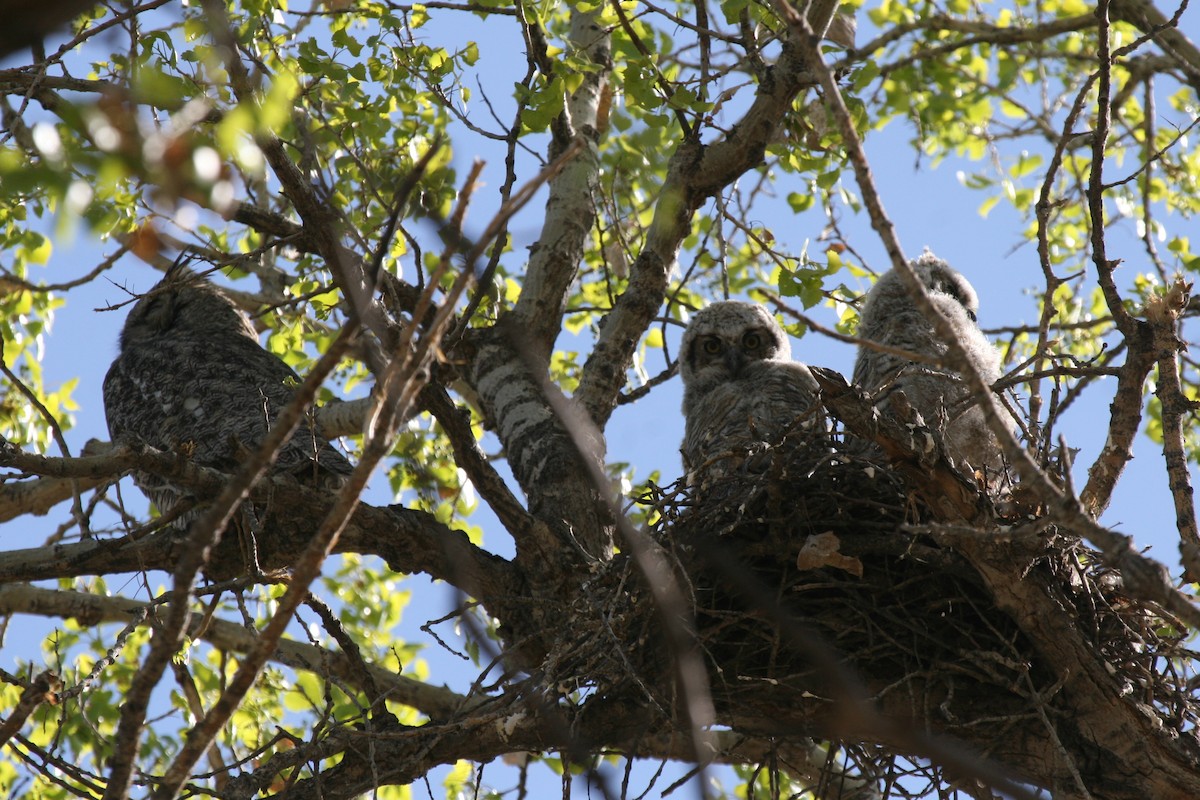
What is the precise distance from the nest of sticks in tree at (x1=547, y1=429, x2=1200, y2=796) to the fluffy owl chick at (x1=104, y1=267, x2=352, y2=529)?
131 centimetres

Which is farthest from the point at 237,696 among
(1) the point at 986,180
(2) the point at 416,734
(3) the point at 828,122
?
(1) the point at 986,180

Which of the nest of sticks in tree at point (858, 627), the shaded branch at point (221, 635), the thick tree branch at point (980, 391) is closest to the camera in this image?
the thick tree branch at point (980, 391)

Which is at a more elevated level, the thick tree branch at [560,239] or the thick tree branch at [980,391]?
the thick tree branch at [560,239]

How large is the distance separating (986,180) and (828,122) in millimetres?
2916

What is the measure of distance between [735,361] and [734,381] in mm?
137

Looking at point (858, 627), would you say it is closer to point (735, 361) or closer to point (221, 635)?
point (735, 361)

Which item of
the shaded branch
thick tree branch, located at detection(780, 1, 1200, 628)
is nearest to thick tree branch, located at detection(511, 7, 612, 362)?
the shaded branch

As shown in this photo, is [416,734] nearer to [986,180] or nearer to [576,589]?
[576,589]

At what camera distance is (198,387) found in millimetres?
5156

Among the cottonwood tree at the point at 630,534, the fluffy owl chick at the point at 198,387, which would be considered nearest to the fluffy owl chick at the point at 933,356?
the cottonwood tree at the point at 630,534

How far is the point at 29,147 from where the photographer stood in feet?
15.9

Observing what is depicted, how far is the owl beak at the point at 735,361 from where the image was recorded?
500cm

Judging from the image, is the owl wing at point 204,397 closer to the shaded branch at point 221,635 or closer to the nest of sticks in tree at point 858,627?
the shaded branch at point 221,635

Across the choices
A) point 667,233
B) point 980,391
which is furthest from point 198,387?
point 980,391
